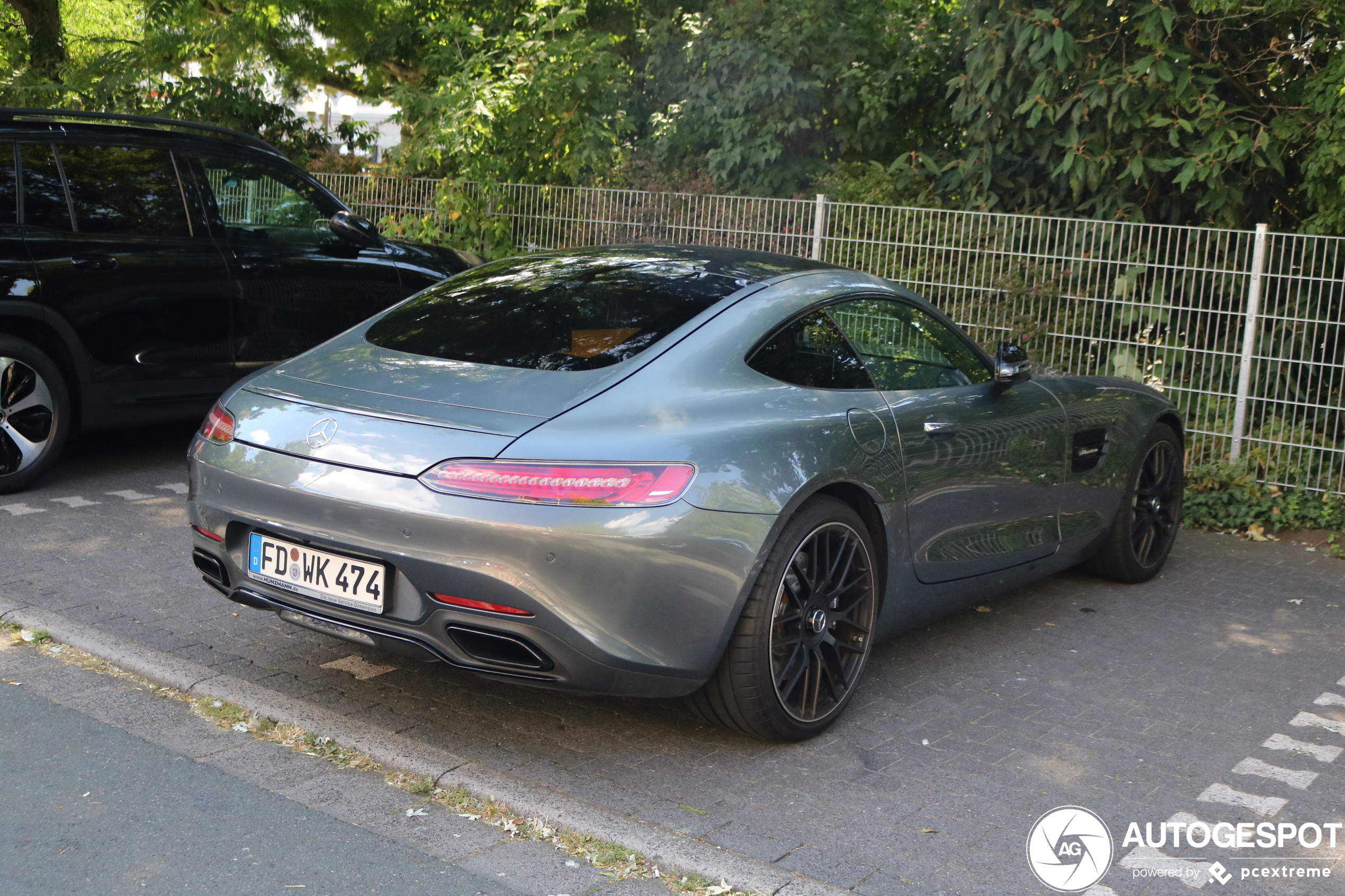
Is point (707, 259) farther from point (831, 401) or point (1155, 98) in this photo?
point (1155, 98)

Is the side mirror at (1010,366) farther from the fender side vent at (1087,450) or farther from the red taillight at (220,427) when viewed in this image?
the red taillight at (220,427)

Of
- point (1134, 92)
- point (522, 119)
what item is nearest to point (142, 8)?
point (522, 119)

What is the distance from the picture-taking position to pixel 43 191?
670 cm

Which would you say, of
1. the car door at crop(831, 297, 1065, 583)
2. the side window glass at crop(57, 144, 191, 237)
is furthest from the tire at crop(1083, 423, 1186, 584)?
the side window glass at crop(57, 144, 191, 237)

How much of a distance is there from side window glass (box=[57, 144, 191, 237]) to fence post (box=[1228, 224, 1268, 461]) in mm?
6382

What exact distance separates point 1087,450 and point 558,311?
2519 mm

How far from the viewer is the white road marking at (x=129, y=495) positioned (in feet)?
22.1

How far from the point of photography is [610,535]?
3.42m

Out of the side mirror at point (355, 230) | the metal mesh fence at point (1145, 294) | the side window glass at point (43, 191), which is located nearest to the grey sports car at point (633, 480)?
the side window glass at point (43, 191)

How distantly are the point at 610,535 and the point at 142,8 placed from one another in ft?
48.1

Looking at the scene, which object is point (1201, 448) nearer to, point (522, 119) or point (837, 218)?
point (837, 218)

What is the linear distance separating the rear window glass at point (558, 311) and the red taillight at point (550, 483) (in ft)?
1.61

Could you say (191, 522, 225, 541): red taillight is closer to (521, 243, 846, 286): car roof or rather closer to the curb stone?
the curb stone

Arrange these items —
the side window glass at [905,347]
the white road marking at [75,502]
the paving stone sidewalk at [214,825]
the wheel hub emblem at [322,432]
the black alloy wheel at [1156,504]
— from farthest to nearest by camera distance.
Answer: the white road marking at [75,502] < the black alloy wheel at [1156,504] < the side window glass at [905,347] < the wheel hub emblem at [322,432] < the paving stone sidewalk at [214,825]
